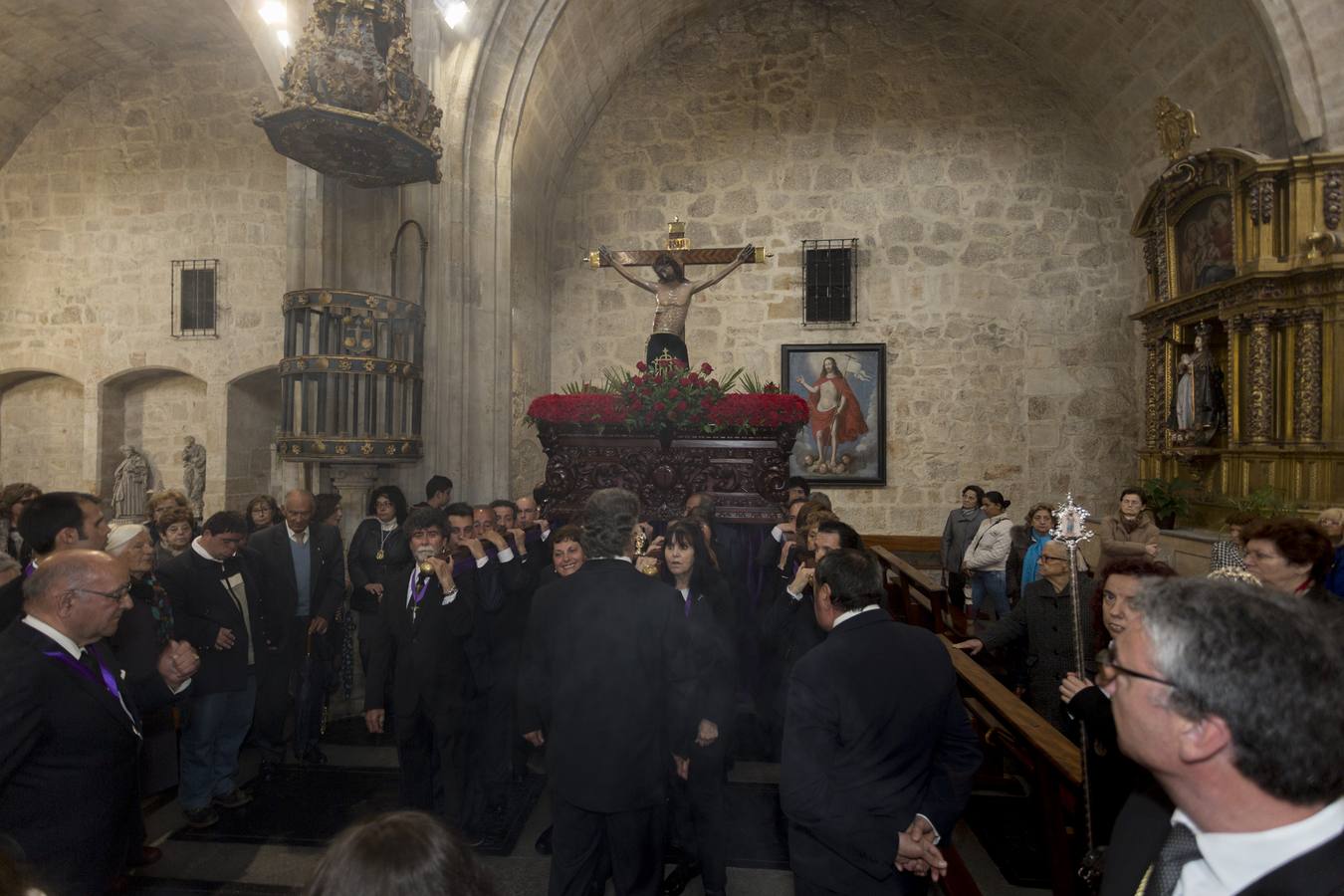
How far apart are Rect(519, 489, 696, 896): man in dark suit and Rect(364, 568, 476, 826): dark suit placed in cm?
106

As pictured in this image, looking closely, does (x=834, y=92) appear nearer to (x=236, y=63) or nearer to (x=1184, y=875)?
(x=236, y=63)

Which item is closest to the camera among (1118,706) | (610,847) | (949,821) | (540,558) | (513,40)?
(1118,706)

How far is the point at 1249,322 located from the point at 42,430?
15656 mm

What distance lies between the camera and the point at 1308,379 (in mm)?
7672

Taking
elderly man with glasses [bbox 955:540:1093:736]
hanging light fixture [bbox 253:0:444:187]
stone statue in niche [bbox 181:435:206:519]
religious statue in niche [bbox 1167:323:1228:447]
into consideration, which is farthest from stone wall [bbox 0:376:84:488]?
religious statue in niche [bbox 1167:323:1228:447]

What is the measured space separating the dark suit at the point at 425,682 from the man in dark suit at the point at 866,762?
199 centimetres

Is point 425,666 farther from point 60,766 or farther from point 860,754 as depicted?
point 860,754

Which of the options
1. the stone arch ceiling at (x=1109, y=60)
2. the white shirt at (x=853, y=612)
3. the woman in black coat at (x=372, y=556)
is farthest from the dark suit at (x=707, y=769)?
the stone arch ceiling at (x=1109, y=60)

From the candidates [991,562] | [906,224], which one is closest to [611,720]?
[991,562]

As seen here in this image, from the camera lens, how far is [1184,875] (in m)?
1.17

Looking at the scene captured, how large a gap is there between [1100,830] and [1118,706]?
148cm

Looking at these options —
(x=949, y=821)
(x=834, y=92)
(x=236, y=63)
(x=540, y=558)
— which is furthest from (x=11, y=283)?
(x=949, y=821)

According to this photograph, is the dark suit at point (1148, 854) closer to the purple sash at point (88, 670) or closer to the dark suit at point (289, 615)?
the purple sash at point (88, 670)

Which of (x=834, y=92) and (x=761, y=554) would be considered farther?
(x=834, y=92)
